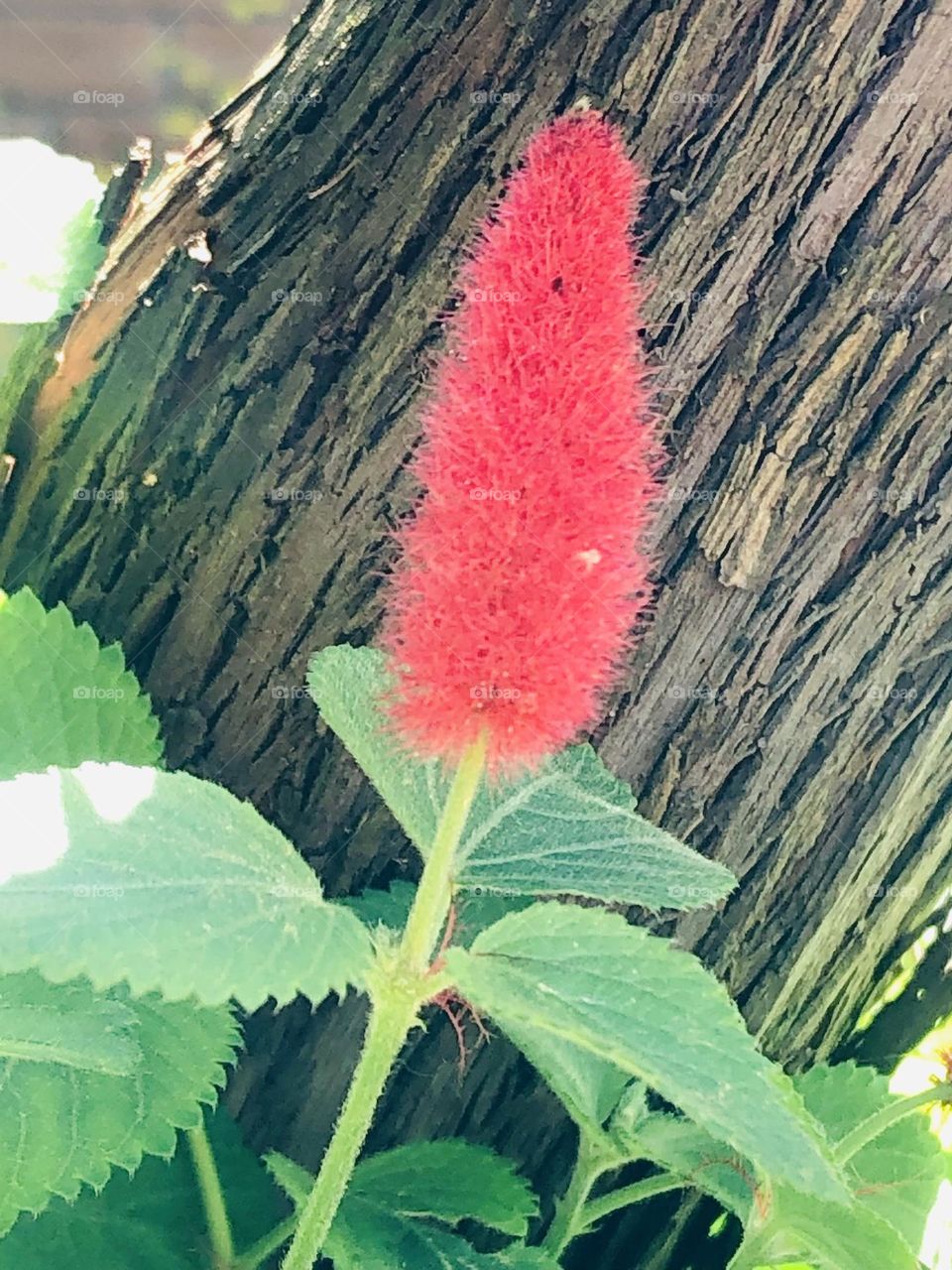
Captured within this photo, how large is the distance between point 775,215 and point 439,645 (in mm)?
373

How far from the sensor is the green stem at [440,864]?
57 centimetres

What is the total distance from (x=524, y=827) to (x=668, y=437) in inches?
10.1

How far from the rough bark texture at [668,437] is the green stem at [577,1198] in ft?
0.34

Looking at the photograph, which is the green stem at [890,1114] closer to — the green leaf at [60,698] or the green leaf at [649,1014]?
the green leaf at [649,1014]

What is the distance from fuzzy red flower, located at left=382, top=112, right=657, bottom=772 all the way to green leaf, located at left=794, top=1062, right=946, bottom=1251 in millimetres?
425

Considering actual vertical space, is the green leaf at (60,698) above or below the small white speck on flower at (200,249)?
below

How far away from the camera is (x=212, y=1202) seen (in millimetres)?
783

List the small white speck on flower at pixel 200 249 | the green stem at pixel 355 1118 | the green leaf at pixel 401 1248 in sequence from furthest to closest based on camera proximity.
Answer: the small white speck on flower at pixel 200 249 → the green leaf at pixel 401 1248 → the green stem at pixel 355 1118

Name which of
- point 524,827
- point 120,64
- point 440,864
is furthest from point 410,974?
point 120,64

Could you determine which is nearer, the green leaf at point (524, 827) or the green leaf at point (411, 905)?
the green leaf at point (524, 827)

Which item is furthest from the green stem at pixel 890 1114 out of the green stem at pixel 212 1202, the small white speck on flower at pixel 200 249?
the small white speck on flower at pixel 200 249

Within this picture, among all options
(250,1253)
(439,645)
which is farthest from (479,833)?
(250,1253)

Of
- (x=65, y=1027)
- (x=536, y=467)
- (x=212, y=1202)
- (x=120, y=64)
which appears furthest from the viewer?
(x=120, y=64)

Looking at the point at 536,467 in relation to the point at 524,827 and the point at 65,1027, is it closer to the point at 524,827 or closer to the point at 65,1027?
the point at 524,827
